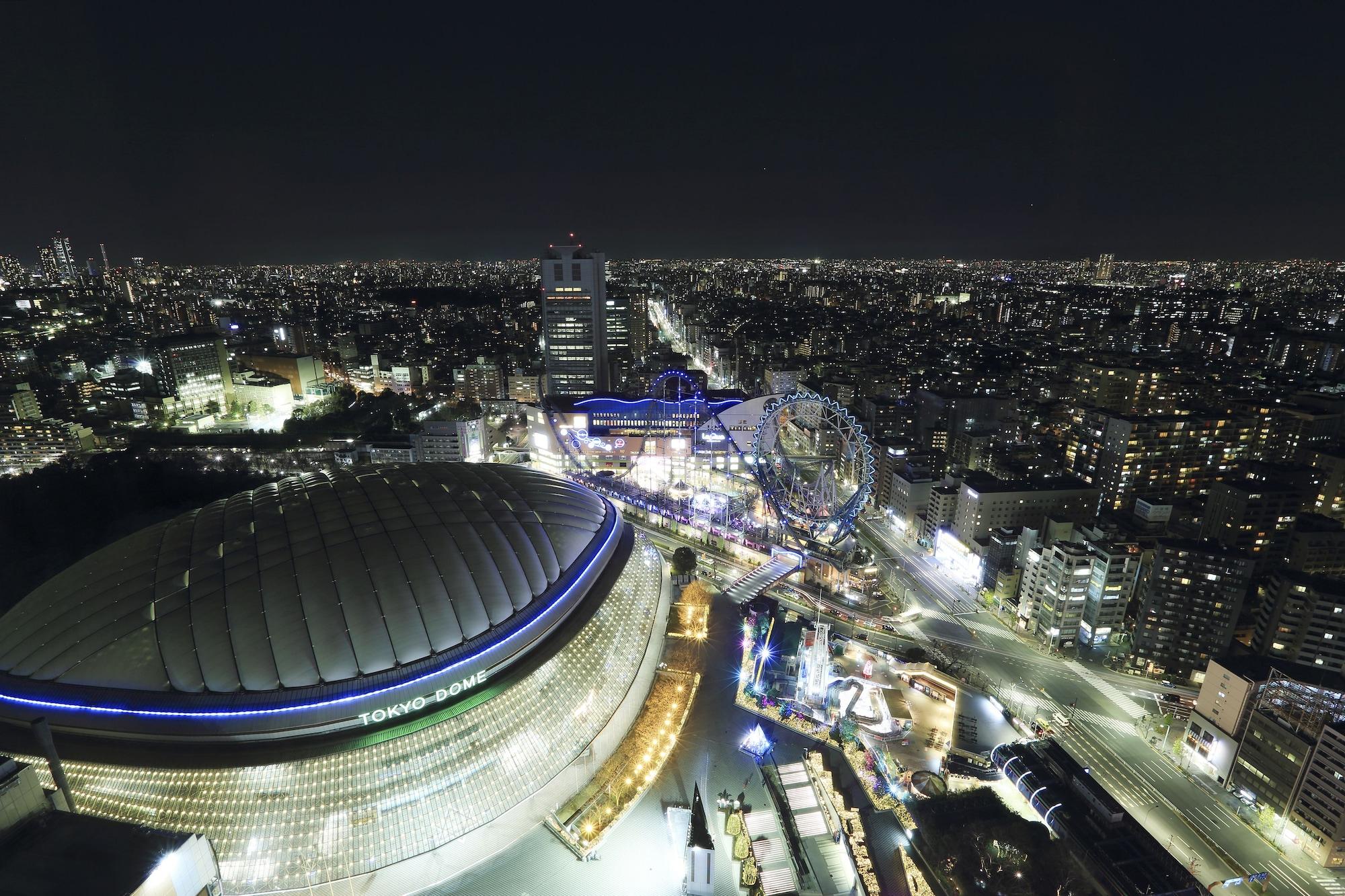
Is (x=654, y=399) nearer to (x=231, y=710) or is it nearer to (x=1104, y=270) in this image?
(x=231, y=710)

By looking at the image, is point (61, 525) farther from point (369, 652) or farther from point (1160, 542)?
point (1160, 542)

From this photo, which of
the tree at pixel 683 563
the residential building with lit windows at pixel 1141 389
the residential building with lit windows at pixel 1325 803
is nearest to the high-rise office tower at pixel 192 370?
the tree at pixel 683 563

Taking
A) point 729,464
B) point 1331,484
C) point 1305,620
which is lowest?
point 729,464

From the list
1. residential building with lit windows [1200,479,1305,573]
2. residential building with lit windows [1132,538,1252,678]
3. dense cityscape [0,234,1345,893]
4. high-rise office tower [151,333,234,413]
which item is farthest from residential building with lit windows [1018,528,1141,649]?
high-rise office tower [151,333,234,413]

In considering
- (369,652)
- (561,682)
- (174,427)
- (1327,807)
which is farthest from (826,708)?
(174,427)

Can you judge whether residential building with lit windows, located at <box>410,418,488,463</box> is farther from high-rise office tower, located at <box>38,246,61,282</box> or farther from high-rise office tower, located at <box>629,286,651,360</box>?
high-rise office tower, located at <box>38,246,61,282</box>

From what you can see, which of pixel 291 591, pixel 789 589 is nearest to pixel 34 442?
pixel 291 591
